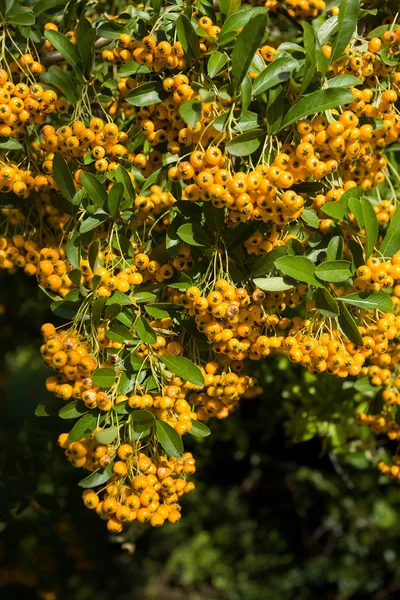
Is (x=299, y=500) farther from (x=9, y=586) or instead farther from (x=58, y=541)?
(x=9, y=586)

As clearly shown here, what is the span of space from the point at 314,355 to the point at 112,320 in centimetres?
61


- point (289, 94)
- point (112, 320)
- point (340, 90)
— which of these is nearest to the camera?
point (340, 90)

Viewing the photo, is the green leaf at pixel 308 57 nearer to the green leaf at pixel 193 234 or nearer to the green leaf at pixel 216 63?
the green leaf at pixel 216 63

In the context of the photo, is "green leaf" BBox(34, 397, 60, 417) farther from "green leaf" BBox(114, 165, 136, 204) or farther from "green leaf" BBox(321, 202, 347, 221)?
"green leaf" BBox(321, 202, 347, 221)

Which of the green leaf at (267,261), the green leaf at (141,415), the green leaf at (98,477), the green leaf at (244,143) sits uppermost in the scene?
the green leaf at (244,143)

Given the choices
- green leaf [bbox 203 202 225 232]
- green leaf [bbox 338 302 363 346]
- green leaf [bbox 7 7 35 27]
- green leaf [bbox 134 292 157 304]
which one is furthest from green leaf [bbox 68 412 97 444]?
green leaf [bbox 7 7 35 27]

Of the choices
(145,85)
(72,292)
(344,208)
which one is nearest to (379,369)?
(344,208)

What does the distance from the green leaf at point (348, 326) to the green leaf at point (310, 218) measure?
25 cm

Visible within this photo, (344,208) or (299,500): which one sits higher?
(344,208)

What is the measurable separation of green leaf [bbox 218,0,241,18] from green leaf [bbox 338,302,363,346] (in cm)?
93

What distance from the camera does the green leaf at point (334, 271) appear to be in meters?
1.65

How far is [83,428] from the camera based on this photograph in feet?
5.55

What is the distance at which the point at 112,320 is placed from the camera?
69.8 inches

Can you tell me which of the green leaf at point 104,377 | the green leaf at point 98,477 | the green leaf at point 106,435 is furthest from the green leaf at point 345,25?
the green leaf at point 98,477
